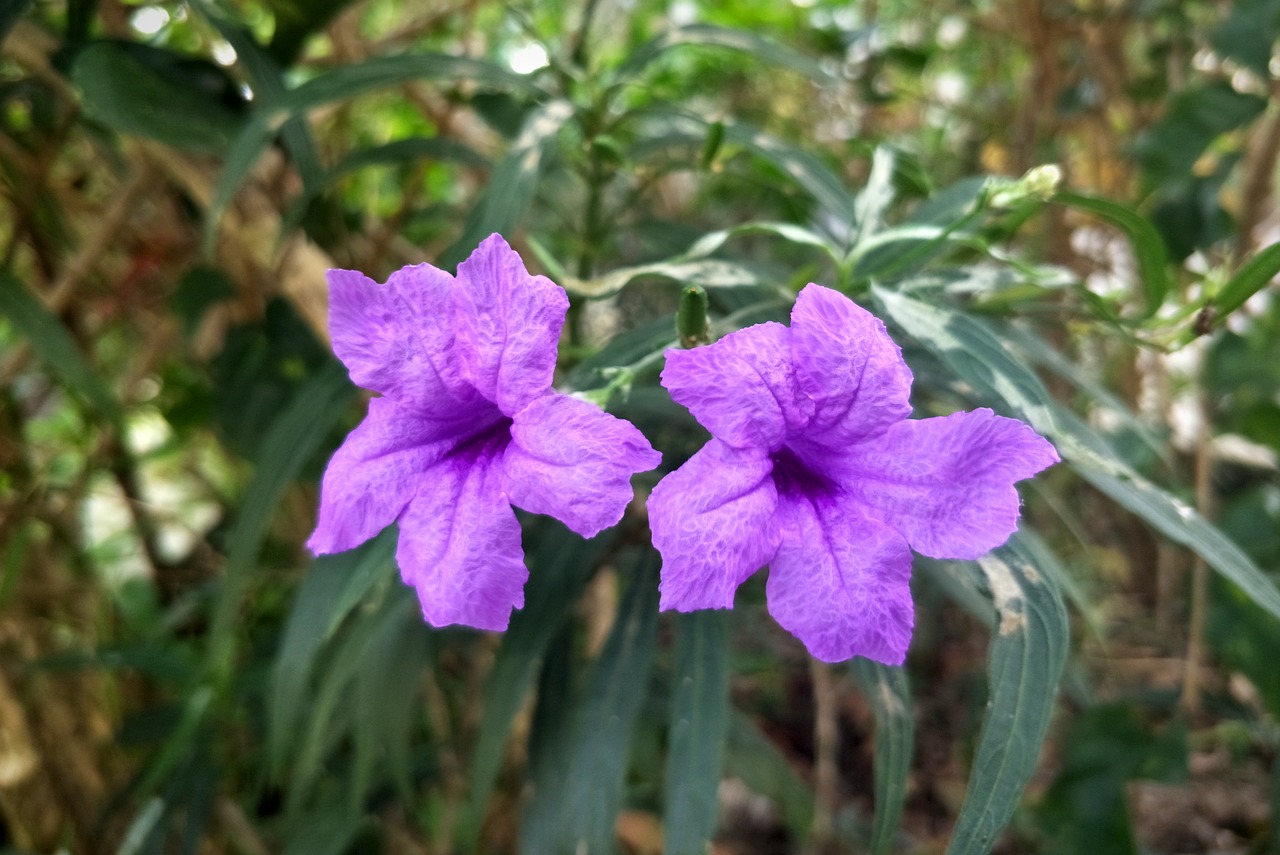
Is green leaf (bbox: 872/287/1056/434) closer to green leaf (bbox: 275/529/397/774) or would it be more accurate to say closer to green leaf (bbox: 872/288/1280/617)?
green leaf (bbox: 872/288/1280/617)

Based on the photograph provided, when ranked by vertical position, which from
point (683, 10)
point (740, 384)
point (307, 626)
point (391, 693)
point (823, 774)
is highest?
point (683, 10)

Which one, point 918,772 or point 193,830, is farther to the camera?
point 918,772

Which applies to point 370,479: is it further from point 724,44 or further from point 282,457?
point 724,44

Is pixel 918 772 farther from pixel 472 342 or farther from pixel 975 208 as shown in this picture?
pixel 472 342

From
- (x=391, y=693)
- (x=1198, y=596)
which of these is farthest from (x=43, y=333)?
(x=1198, y=596)

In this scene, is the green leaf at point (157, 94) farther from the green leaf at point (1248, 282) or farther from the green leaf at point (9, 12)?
the green leaf at point (1248, 282)

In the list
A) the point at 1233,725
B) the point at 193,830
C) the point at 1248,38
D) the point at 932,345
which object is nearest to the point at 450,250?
the point at 932,345

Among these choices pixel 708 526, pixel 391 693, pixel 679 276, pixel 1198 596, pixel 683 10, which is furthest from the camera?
pixel 683 10
